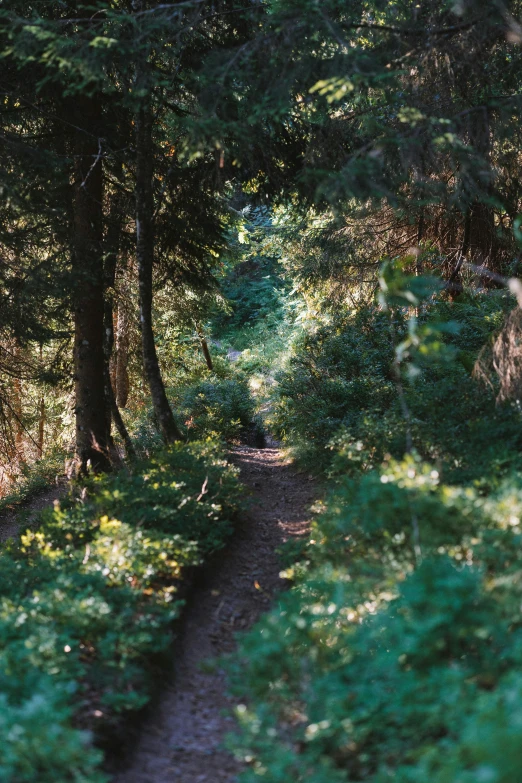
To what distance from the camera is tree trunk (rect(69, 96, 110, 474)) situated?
961cm

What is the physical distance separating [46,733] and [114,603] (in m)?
1.96

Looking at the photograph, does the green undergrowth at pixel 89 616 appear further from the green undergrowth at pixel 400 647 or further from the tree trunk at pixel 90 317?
the tree trunk at pixel 90 317

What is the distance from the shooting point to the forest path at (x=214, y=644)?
4.09 meters

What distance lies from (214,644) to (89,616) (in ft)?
5.28

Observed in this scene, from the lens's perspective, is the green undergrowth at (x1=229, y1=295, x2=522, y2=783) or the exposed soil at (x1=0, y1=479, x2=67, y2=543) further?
the exposed soil at (x1=0, y1=479, x2=67, y2=543)

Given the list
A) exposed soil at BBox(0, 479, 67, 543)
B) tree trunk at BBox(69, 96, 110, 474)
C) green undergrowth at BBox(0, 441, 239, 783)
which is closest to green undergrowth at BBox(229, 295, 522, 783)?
green undergrowth at BBox(0, 441, 239, 783)

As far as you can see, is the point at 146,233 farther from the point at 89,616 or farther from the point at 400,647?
the point at 400,647

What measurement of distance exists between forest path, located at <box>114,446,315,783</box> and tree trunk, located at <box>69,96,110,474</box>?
8.89ft

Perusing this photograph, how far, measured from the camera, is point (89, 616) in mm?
4461

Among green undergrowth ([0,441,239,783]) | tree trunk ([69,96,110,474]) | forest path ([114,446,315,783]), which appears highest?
tree trunk ([69,96,110,474])

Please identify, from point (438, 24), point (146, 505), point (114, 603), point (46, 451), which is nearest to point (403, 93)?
point (438, 24)

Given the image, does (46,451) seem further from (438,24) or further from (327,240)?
(438,24)

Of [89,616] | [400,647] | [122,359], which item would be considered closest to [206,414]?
[122,359]

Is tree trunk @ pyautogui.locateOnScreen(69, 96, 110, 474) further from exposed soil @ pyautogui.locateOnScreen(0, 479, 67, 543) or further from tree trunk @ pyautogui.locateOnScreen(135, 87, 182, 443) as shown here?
exposed soil @ pyautogui.locateOnScreen(0, 479, 67, 543)
